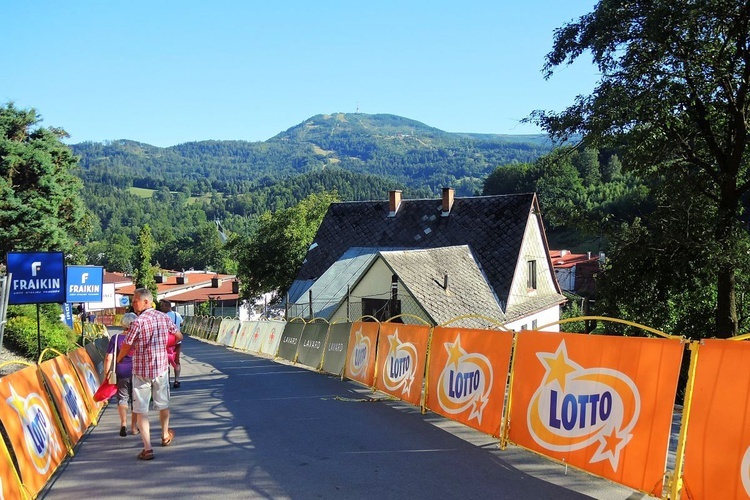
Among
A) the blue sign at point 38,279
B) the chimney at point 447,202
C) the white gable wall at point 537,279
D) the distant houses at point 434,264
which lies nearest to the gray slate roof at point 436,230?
the distant houses at point 434,264

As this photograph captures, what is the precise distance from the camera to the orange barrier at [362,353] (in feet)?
42.3

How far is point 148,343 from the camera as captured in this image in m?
7.34

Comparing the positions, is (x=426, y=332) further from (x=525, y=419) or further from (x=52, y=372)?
(x=52, y=372)

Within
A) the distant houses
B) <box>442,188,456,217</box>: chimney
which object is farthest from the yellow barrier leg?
<box>442,188,456,217</box>: chimney

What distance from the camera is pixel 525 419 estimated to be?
7168 mm

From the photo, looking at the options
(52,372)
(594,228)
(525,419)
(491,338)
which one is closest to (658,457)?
(525,419)

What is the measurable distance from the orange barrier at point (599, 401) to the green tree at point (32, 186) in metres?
26.1

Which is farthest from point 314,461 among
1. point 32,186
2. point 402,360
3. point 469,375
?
point 32,186

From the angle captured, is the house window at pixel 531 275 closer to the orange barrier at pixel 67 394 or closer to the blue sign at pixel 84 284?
the blue sign at pixel 84 284

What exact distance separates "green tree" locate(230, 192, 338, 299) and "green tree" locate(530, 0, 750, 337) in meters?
36.2

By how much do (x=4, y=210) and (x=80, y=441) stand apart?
2293 centimetres

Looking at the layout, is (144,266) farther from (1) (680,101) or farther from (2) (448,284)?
(1) (680,101)

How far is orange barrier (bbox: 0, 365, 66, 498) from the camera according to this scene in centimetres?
578

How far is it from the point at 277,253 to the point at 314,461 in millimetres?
44742
